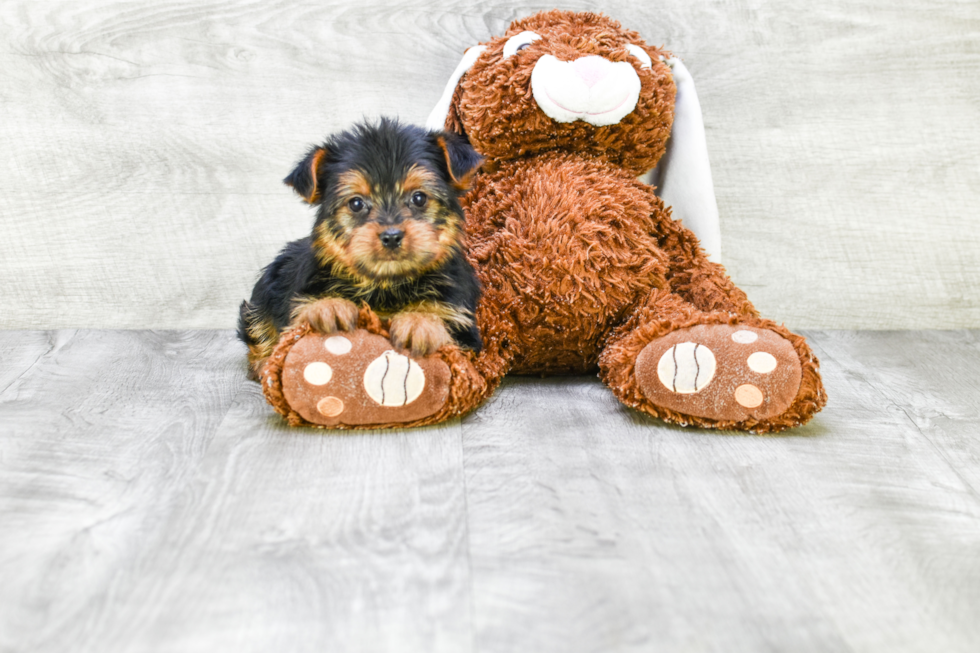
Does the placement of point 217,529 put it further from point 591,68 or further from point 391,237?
point 591,68

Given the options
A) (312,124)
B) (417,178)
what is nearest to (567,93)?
(417,178)

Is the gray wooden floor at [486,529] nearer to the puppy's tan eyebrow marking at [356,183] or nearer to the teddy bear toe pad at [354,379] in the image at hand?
the teddy bear toe pad at [354,379]

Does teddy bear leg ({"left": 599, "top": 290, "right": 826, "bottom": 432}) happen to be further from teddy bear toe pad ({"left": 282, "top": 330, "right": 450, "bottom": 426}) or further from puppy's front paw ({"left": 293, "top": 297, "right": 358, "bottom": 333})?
puppy's front paw ({"left": 293, "top": 297, "right": 358, "bottom": 333})

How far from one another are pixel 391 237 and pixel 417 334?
8.8 inches

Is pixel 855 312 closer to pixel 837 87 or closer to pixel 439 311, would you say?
pixel 837 87

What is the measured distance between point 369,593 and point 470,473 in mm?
423

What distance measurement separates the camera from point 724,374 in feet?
5.62

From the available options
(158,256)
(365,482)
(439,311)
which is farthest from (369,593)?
(158,256)

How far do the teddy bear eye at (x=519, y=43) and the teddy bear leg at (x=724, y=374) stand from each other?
790mm

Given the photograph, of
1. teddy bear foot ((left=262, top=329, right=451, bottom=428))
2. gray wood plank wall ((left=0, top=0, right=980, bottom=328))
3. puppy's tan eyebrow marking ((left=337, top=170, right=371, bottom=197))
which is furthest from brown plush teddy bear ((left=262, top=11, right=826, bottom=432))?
gray wood plank wall ((left=0, top=0, right=980, bottom=328))

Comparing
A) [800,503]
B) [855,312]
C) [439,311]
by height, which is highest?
[439,311]

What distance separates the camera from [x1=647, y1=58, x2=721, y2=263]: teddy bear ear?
2172 mm

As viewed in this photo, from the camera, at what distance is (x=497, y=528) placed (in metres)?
1.35

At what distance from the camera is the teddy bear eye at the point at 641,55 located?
2.06 metres
